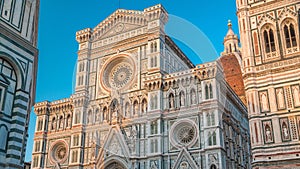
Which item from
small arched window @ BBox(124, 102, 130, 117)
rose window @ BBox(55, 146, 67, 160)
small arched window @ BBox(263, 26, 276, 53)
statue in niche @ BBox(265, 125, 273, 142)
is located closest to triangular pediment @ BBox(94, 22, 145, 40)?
small arched window @ BBox(124, 102, 130, 117)

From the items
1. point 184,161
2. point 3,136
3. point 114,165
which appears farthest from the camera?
point 114,165

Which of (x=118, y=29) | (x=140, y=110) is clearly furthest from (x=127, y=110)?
(x=118, y=29)

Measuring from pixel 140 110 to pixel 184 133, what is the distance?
4361 mm

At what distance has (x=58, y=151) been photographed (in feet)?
101

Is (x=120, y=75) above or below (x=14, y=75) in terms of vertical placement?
above

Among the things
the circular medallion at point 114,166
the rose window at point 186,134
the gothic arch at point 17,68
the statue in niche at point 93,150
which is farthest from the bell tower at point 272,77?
the statue in niche at point 93,150

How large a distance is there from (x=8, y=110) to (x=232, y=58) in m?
43.2

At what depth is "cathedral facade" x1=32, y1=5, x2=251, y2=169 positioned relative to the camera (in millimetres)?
24719

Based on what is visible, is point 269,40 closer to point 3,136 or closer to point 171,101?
point 171,101

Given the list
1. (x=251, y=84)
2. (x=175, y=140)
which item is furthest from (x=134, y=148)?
(x=251, y=84)

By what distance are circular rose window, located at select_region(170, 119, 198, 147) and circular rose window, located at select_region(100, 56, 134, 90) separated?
641cm

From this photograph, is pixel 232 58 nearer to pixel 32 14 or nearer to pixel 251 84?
pixel 251 84

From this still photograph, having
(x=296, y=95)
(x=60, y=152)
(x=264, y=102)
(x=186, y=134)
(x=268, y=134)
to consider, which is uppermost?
(x=296, y=95)

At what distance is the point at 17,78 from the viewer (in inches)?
555
